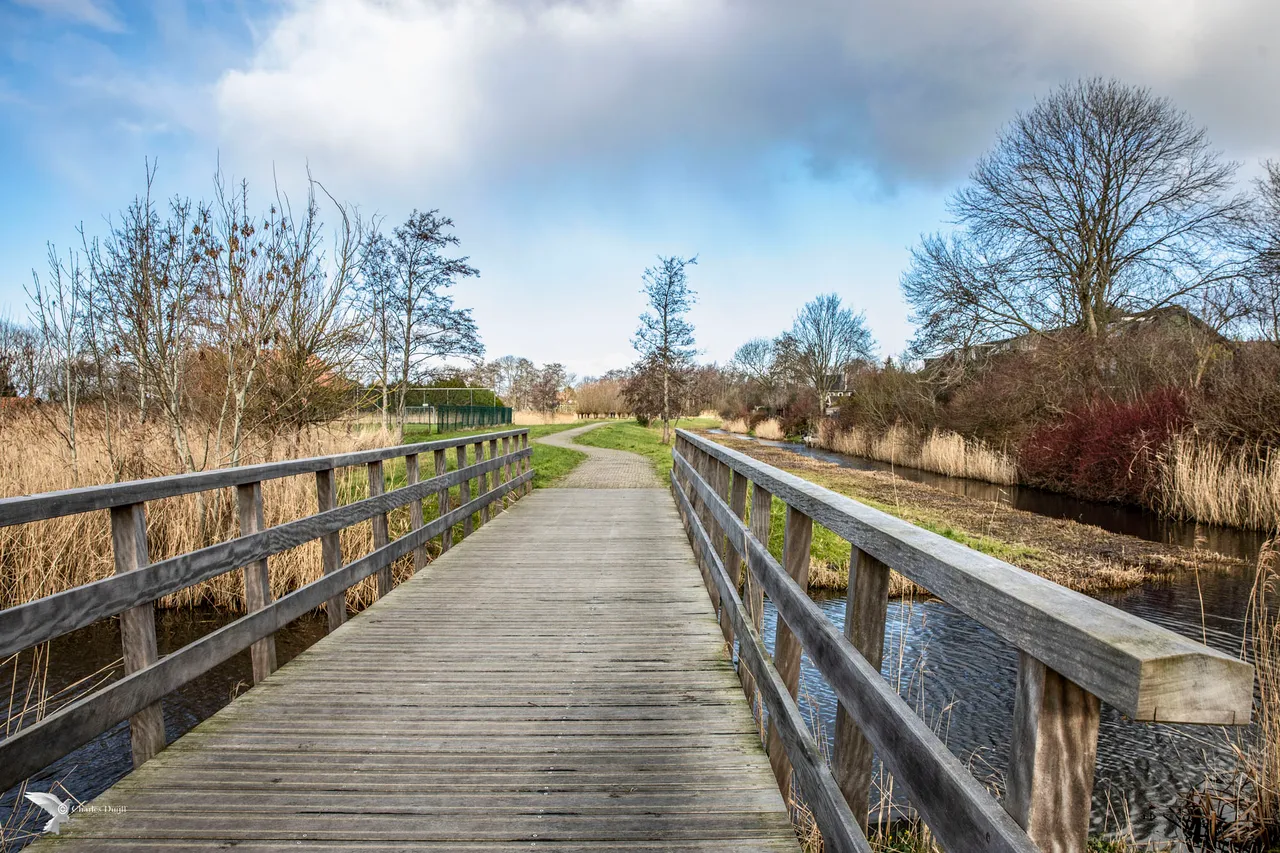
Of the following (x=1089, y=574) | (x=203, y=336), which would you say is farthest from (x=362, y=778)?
(x=1089, y=574)

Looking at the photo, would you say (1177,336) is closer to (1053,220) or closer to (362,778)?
(1053,220)

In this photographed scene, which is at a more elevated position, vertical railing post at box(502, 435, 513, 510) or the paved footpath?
vertical railing post at box(502, 435, 513, 510)

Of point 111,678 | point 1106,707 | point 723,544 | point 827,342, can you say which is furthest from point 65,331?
point 827,342

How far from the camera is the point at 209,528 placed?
7488mm

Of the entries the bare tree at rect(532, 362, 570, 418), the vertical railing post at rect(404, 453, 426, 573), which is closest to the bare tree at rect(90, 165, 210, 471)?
the vertical railing post at rect(404, 453, 426, 573)

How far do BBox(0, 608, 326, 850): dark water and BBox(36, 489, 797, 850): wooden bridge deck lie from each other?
904 millimetres

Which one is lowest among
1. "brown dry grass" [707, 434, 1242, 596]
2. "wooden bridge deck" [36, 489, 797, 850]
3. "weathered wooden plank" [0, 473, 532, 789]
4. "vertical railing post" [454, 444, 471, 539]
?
"brown dry grass" [707, 434, 1242, 596]

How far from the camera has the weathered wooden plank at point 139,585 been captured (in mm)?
2164

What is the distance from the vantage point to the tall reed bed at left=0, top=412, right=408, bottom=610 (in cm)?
678

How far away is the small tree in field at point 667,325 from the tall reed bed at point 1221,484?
17.7m

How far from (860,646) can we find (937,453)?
20402 mm

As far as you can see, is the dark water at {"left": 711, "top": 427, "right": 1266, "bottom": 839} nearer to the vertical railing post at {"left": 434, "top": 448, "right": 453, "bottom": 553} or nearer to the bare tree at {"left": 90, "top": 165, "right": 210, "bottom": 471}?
the vertical railing post at {"left": 434, "top": 448, "right": 453, "bottom": 553}

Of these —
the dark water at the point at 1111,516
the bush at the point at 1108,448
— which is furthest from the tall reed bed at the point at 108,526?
the bush at the point at 1108,448

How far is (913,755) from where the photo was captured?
1.39 m
